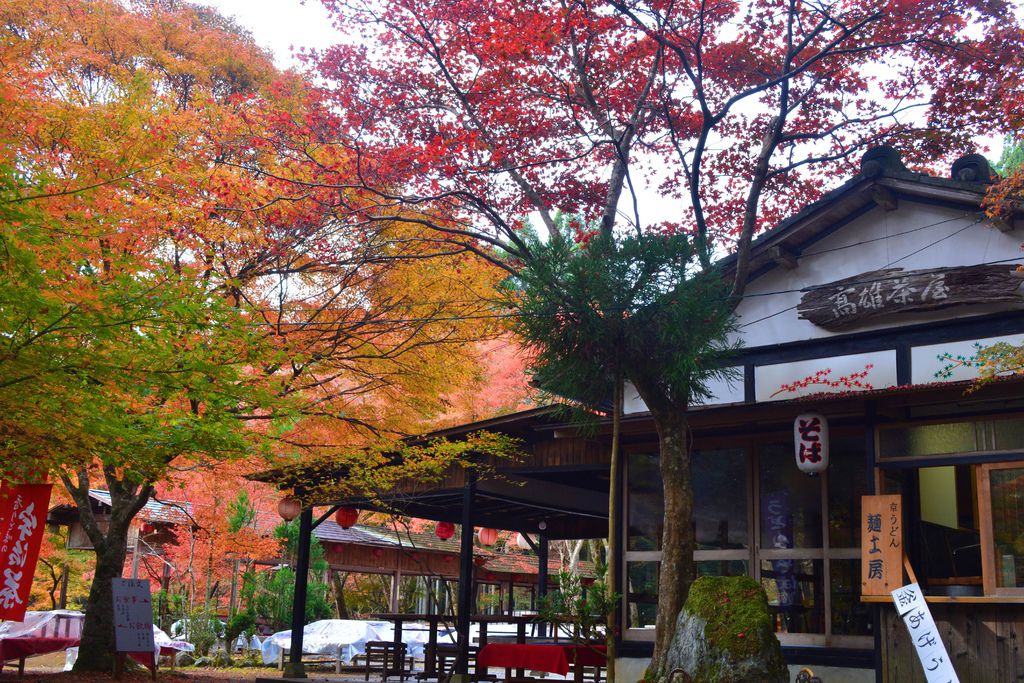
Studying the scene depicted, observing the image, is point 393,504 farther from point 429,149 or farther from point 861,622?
point 861,622

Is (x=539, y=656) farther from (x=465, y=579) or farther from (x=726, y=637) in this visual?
(x=726, y=637)

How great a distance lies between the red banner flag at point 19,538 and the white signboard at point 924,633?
9.19m

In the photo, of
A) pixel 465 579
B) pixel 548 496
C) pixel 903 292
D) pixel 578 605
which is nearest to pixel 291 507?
pixel 465 579

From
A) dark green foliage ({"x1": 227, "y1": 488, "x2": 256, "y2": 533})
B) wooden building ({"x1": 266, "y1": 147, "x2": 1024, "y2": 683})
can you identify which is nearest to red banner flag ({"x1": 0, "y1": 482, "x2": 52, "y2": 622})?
wooden building ({"x1": 266, "y1": 147, "x2": 1024, "y2": 683})

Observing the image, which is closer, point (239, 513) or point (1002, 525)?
point (1002, 525)

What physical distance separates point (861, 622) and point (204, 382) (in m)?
7.27

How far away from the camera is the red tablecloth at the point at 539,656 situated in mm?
11312

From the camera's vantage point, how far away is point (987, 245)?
33.1 ft

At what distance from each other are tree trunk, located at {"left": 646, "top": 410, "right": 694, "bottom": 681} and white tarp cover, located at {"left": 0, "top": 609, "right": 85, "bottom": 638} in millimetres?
12966

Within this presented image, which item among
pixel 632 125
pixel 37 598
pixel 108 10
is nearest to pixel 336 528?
pixel 37 598

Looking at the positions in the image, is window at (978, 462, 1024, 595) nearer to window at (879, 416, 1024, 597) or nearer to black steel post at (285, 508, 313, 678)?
window at (879, 416, 1024, 597)

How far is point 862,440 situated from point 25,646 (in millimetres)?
13658

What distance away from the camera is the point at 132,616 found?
13469 mm

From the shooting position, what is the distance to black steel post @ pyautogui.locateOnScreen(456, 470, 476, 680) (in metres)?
12.1
